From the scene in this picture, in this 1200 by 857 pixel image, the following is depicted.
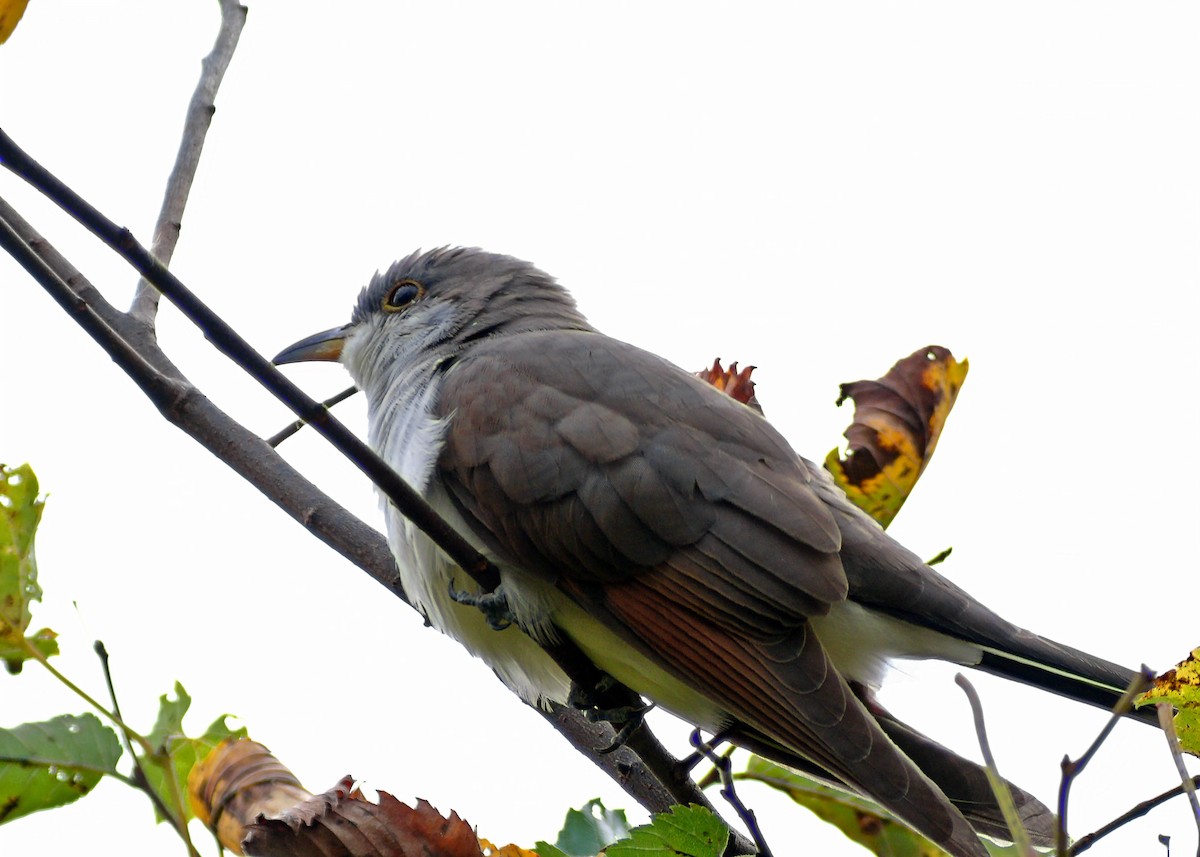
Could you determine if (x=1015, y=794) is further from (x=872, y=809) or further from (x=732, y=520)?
(x=732, y=520)

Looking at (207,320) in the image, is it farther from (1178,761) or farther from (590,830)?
(1178,761)

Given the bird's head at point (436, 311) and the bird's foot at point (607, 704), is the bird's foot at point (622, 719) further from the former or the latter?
the bird's head at point (436, 311)

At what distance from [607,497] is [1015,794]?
132 cm

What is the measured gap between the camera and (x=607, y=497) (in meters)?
3.69

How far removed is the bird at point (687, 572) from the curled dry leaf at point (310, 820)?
3.34 feet

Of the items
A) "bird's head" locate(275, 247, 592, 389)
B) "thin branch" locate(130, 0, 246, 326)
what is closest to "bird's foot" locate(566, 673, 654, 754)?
"bird's head" locate(275, 247, 592, 389)

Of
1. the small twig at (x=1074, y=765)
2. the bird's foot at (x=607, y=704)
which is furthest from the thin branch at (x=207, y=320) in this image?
the small twig at (x=1074, y=765)

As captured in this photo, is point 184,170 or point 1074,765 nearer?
point 1074,765

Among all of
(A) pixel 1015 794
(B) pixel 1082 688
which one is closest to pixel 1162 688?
(A) pixel 1015 794

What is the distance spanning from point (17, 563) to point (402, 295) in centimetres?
265

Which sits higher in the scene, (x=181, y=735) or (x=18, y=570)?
(x=18, y=570)

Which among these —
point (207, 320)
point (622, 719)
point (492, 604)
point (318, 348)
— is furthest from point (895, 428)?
point (318, 348)

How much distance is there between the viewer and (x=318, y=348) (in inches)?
213

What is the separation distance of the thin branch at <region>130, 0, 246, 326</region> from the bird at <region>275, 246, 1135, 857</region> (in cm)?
90
